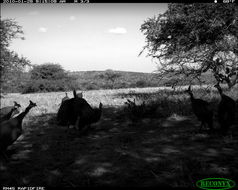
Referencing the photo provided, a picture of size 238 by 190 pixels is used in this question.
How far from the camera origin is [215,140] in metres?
5.02

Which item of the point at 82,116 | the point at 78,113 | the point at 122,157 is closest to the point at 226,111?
the point at 122,157

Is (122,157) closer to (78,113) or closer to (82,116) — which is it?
(82,116)

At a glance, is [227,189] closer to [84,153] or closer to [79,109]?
[84,153]

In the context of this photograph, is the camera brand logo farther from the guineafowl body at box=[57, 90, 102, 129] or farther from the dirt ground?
the guineafowl body at box=[57, 90, 102, 129]

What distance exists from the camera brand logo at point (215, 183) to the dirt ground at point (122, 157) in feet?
0.42

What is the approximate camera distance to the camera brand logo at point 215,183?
9.41 ft

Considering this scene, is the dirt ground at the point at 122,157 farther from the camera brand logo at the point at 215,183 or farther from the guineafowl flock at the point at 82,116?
the guineafowl flock at the point at 82,116

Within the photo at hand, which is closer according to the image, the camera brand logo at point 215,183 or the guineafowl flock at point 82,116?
the camera brand logo at point 215,183

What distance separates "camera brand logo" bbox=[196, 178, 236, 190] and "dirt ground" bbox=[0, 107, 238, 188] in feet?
0.42

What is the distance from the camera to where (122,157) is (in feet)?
14.0

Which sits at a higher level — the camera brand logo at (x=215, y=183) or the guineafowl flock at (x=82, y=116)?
the guineafowl flock at (x=82, y=116)

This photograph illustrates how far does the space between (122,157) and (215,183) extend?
5.64ft

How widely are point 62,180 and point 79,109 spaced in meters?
2.48

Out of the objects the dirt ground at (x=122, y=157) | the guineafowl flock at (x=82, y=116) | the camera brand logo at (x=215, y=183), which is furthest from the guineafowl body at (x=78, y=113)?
the camera brand logo at (x=215, y=183)
